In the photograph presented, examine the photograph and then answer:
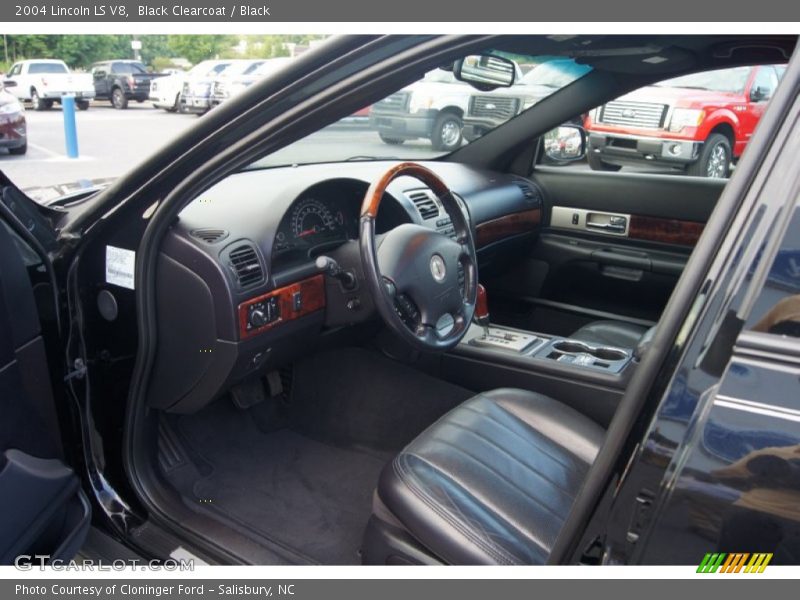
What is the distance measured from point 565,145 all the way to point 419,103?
0.91 m

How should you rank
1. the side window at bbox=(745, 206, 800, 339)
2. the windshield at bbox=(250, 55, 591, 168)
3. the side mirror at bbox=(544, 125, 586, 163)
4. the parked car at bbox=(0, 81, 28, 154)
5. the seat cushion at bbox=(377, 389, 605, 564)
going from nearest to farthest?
the side window at bbox=(745, 206, 800, 339) < the seat cushion at bbox=(377, 389, 605, 564) < the windshield at bbox=(250, 55, 591, 168) < the side mirror at bbox=(544, 125, 586, 163) < the parked car at bbox=(0, 81, 28, 154)

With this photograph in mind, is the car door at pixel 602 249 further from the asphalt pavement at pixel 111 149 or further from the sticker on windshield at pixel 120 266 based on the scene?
the sticker on windshield at pixel 120 266

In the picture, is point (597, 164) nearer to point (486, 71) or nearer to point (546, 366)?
point (486, 71)

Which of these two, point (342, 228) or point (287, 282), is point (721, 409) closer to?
point (287, 282)

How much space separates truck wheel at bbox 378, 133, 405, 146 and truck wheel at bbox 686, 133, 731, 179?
4.91 ft

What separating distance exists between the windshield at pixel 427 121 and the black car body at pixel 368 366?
13 cm

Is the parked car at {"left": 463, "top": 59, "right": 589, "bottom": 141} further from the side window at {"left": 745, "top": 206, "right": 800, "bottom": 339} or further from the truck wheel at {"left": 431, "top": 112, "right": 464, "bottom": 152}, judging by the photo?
the side window at {"left": 745, "top": 206, "right": 800, "bottom": 339}

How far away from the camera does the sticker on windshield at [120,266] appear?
1.79 metres

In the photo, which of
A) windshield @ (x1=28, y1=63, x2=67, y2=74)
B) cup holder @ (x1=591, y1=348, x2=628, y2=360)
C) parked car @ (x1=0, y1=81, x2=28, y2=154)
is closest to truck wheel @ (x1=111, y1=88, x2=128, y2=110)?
windshield @ (x1=28, y1=63, x2=67, y2=74)

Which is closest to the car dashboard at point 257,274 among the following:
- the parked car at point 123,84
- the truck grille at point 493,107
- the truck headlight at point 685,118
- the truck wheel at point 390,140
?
the truck wheel at point 390,140

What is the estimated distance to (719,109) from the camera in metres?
5.66

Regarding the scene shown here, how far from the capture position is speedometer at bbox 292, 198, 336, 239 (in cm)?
215

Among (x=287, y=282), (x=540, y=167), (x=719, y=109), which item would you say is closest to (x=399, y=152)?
(x=540, y=167)

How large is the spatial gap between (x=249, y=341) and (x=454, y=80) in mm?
1373
